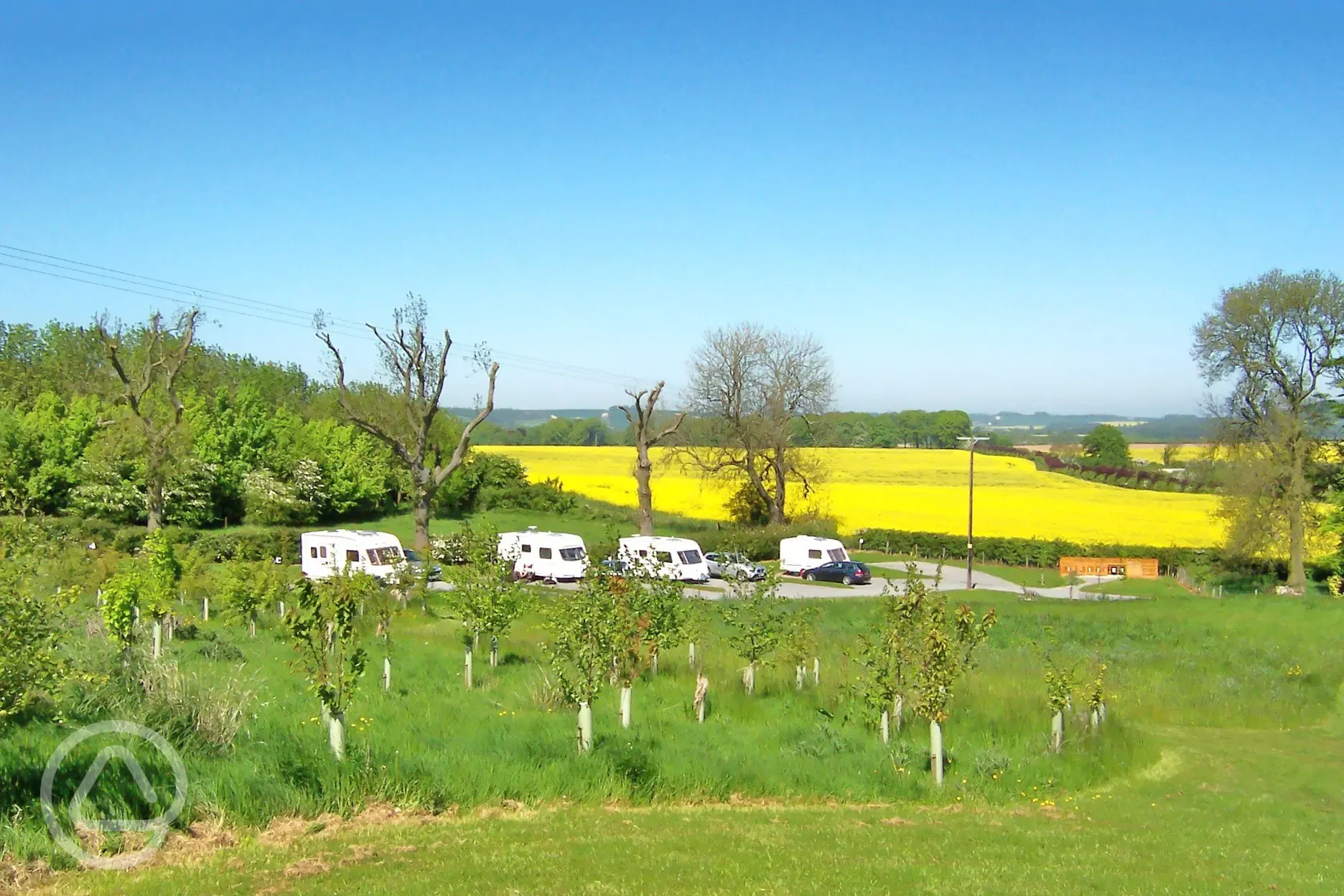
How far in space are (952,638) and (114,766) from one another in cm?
1134

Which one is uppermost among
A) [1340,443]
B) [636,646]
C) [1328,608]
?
[1340,443]

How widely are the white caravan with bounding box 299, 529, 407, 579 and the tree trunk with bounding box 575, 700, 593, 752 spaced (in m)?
22.8

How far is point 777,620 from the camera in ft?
72.3

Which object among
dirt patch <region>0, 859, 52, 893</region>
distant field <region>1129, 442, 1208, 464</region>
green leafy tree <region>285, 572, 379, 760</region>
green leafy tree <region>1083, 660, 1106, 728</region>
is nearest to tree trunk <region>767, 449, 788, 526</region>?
green leafy tree <region>1083, 660, 1106, 728</region>

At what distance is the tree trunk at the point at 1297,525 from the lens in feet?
148

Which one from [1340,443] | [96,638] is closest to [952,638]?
[96,638]

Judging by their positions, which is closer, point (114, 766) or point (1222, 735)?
point (114, 766)

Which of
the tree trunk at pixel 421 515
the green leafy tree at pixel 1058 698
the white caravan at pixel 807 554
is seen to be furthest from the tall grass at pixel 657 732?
the white caravan at pixel 807 554

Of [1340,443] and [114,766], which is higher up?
[1340,443]

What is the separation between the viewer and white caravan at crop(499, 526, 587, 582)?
1599 inches

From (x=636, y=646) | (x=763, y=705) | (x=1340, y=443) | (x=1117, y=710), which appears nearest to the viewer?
(x=636, y=646)

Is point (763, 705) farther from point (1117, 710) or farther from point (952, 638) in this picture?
point (1117, 710)

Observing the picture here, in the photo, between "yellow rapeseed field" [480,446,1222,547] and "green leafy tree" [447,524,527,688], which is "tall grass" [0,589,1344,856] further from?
"yellow rapeseed field" [480,446,1222,547]

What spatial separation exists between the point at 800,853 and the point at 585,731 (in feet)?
14.5
